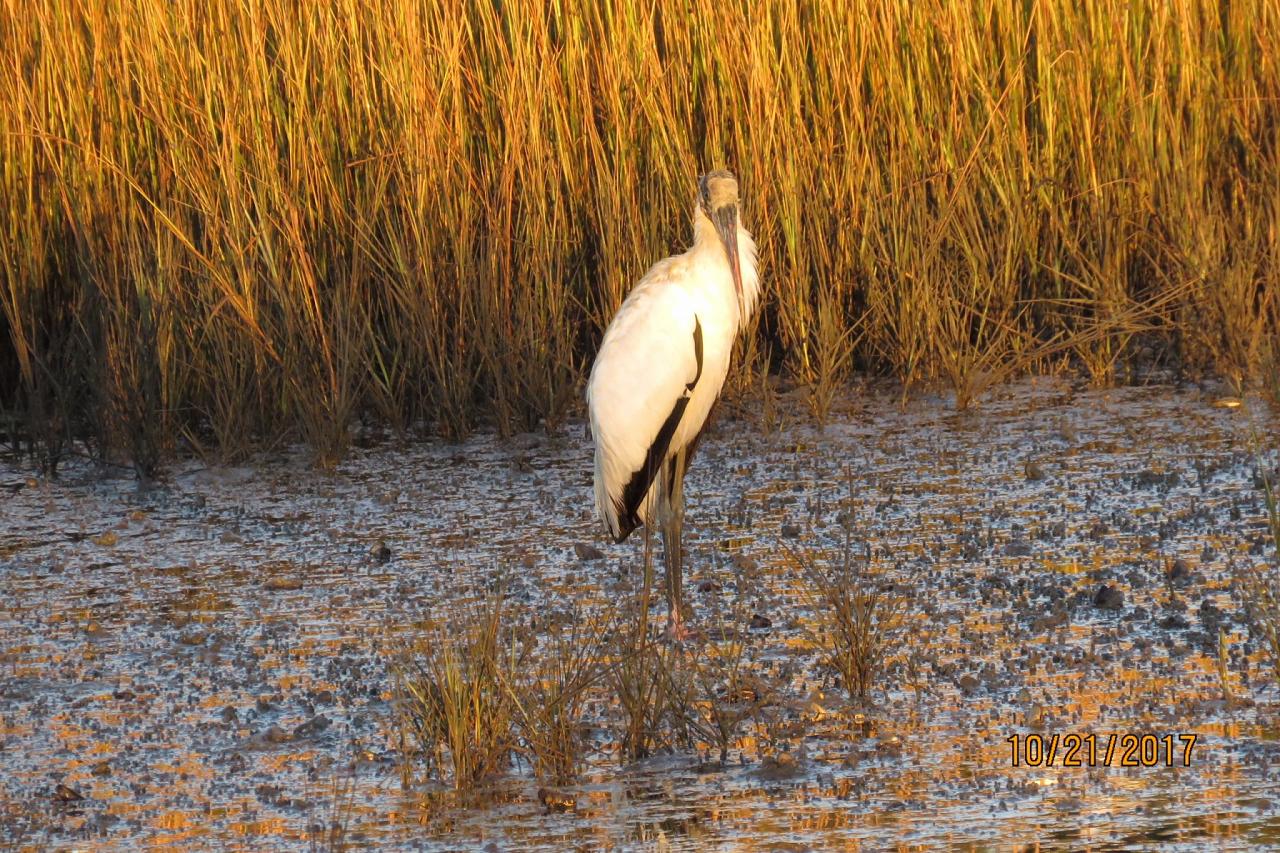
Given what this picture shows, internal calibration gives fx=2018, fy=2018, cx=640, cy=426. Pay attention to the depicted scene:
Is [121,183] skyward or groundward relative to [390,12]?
groundward

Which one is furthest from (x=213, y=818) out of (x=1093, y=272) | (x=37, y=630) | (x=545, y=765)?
(x=1093, y=272)

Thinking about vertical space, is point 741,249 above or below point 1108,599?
above

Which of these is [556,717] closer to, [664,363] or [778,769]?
[778,769]

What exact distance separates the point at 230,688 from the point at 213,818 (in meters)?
0.85

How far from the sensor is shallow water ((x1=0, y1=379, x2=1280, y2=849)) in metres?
3.51

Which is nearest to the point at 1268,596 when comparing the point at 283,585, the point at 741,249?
the point at 741,249

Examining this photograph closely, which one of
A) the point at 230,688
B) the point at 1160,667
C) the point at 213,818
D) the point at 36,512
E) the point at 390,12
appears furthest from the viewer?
the point at 390,12

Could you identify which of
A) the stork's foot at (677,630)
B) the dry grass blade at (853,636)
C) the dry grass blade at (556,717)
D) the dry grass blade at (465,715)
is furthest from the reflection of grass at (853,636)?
the dry grass blade at (465,715)

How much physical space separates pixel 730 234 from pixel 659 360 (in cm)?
39

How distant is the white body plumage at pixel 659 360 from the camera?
5.16 m

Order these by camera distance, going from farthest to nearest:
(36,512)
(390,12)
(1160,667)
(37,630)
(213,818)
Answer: (390,12), (36,512), (37,630), (1160,667), (213,818)

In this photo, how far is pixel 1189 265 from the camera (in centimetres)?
695

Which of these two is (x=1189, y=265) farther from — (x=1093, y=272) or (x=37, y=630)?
(x=37, y=630)

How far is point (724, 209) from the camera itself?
5.29 meters
